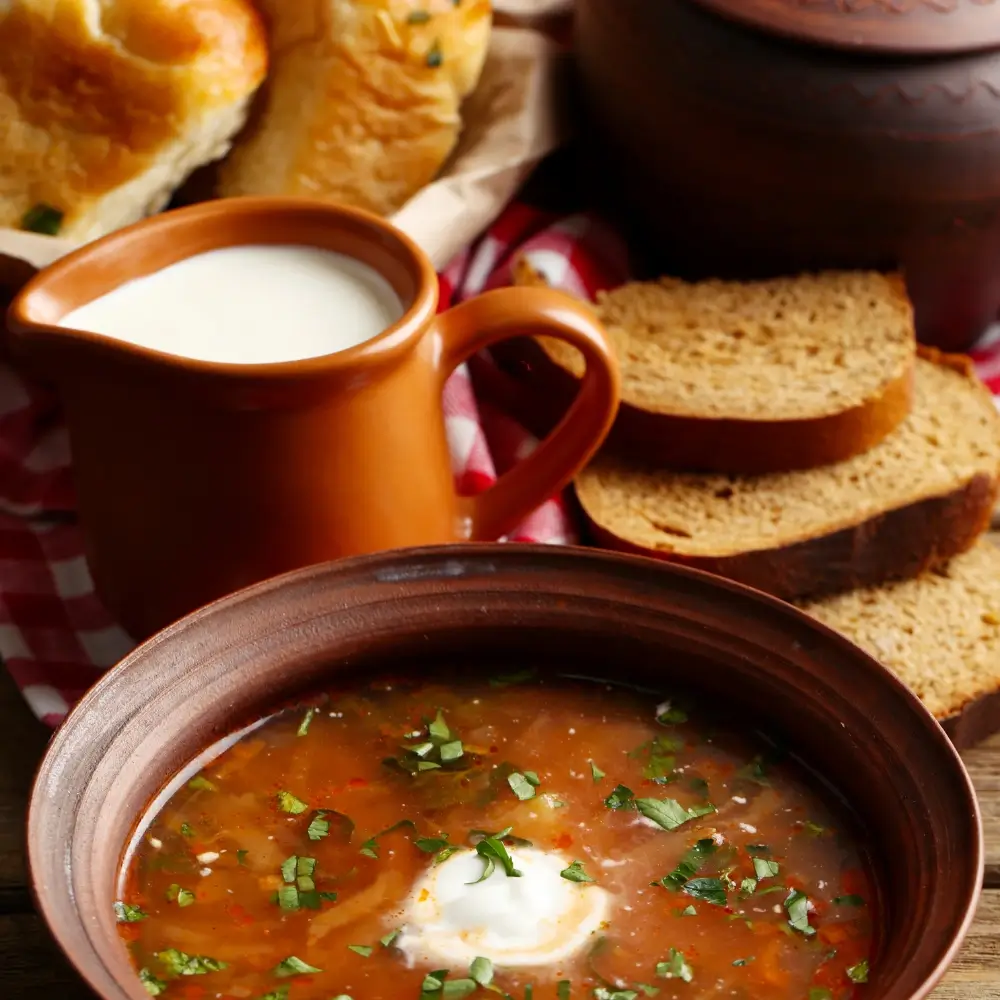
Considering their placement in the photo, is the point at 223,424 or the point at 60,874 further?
the point at 223,424

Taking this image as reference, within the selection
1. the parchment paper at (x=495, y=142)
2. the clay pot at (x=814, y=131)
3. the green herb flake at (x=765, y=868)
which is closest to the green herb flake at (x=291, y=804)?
the green herb flake at (x=765, y=868)

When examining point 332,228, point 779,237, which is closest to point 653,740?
point 332,228

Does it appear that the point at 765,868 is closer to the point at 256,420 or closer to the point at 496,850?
the point at 496,850

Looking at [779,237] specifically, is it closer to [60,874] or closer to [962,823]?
[962,823]

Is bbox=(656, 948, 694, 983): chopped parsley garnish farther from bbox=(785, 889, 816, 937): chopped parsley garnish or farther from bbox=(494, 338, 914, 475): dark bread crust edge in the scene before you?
bbox=(494, 338, 914, 475): dark bread crust edge

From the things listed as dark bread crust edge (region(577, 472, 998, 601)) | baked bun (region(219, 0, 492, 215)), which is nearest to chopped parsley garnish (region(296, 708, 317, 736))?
dark bread crust edge (region(577, 472, 998, 601))

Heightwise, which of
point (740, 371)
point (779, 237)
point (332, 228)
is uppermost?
point (332, 228)

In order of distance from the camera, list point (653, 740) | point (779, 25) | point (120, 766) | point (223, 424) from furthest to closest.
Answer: point (779, 25)
point (223, 424)
point (653, 740)
point (120, 766)
